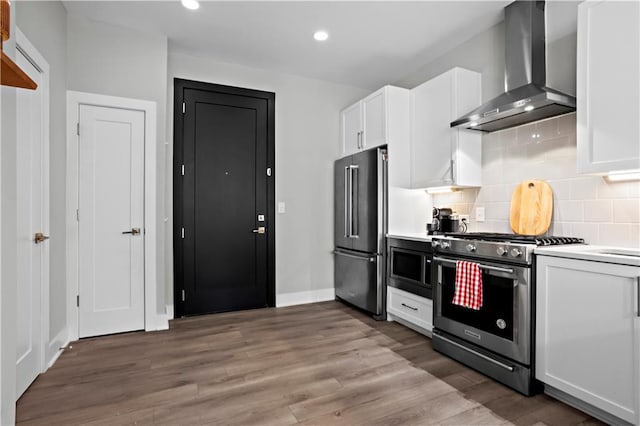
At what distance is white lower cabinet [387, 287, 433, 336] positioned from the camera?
300 cm

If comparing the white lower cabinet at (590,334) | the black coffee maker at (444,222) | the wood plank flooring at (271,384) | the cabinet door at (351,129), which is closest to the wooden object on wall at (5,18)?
the wood plank flooring at (271,384)

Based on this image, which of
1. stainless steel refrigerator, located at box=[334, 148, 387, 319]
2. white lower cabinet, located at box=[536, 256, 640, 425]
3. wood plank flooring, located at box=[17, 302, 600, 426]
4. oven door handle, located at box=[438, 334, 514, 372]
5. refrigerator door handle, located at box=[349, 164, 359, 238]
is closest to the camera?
white lower cabinet, located at box=[536, 256, 640, 425]

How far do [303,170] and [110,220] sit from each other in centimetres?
215

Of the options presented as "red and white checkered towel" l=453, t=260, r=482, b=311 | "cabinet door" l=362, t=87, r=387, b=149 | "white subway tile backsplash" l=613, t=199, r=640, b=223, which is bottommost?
"red and white checkered towel" l=453, t=260, r=482, b=311

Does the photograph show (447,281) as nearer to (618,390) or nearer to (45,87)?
(618,390)

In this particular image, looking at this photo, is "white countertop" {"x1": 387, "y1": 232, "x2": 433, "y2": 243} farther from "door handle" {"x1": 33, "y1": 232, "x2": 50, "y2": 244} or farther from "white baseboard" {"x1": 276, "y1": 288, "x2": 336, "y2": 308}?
"door handle" {"x1": 33, "y1": 232, "x2": 50, "y2": 244}

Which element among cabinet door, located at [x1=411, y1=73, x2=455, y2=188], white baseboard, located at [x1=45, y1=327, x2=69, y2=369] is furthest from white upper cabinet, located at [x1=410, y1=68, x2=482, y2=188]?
white baseboard, located at [x1=45, y1=327, x2=69, y2=369]

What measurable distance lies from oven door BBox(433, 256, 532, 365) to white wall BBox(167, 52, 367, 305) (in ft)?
6.37

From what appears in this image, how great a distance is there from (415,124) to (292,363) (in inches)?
102

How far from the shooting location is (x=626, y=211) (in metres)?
2.18

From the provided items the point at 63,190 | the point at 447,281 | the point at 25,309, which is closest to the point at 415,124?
the point at 447,281

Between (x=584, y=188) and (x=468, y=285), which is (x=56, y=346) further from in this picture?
(x=584, y=188)

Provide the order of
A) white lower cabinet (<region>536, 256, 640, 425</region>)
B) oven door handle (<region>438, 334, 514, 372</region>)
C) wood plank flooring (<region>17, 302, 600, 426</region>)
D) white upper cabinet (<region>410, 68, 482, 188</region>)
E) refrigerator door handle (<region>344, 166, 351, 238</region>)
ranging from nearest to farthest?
white lower cabinet (<region>536, 256, 640, 425</region>), wood plank flooring (<region>17, 302, 600, 426</region>), oven door handle (<region>438, 334, 514, 372</region>), white upper cabinet (<region>410, 68, 482, 188</region>), refrigerator door handle (<region>344, 166, 351, 238</region>)

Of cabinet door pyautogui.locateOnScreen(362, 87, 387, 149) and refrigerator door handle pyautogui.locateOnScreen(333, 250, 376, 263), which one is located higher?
cabinet door pyautogui.locateOnScreen(362, 87, 387, 149)
